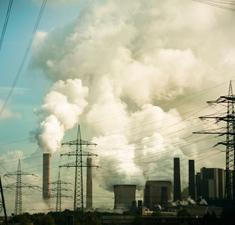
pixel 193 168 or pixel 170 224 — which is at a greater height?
pixel 193 168

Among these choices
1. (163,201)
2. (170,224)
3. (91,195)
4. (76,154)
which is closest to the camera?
(76,154)

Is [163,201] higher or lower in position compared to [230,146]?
lower

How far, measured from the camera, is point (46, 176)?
15925 centimetres

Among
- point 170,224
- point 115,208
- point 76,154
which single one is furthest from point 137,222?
point 115,208

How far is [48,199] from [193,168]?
58577mm

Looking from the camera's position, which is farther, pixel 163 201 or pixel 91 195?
pixel 163 201

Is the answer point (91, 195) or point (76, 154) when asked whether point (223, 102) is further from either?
point (91, 195)

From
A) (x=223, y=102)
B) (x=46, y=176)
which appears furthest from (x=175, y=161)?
(x=223, y=102)

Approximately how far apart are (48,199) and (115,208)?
39355 millimetres

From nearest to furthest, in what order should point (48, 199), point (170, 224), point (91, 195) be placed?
point (170, 224), point (48, 199), point (91, 195)

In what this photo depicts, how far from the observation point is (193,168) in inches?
7682

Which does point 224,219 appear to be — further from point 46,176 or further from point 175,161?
point 175,161

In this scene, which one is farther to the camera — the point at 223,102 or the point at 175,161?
the point at 175,161

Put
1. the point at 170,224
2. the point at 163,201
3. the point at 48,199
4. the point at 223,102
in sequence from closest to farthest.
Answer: the point at 223,102 → the point at 170,224 → the point at 48,199 → the point at 163,201
